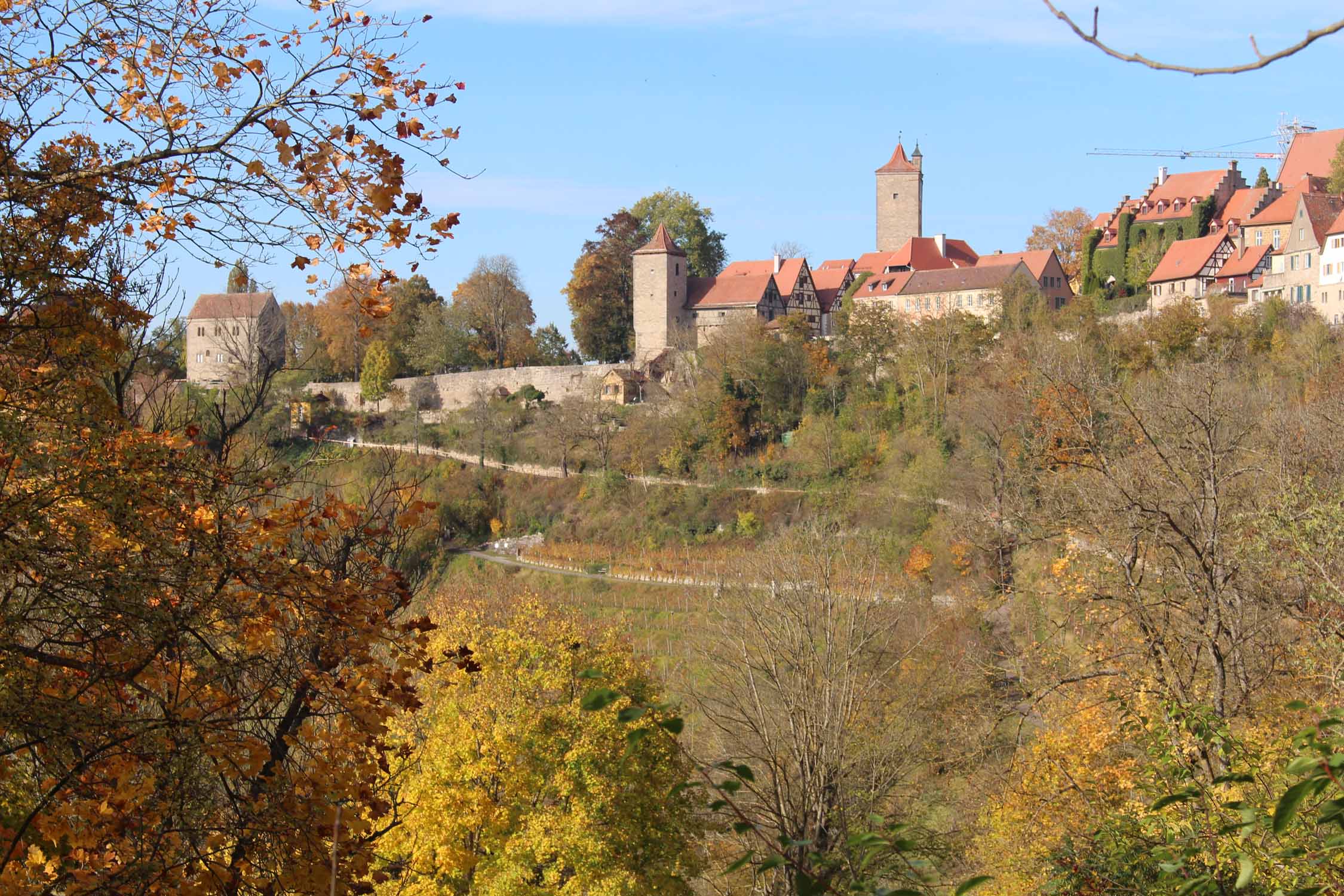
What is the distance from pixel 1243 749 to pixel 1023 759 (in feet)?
31.0

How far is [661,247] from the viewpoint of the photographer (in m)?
54.3

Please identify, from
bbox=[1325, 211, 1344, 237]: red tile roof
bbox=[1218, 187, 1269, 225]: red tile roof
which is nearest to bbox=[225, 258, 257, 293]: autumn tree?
bbox=[1325, 211, 1344, 237]: red tile roof

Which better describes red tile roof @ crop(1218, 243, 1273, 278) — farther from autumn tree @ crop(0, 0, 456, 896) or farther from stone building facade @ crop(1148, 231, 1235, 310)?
autumn tree @ crop(0, 0, 456, 896)

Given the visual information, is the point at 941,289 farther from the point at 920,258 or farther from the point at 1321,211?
the point at 1321,211

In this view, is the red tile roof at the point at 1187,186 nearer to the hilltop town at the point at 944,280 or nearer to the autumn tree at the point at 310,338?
the hilltop town at the point at 944,280

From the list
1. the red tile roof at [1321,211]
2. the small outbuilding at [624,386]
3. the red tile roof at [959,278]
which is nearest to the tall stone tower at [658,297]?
the small outbuilding at [624,386]

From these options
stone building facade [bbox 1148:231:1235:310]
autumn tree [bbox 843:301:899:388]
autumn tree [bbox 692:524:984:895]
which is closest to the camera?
autumn tree [bbox 692:524:984:895]

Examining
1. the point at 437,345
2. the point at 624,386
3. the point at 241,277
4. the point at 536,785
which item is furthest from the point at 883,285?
the point at 241,277

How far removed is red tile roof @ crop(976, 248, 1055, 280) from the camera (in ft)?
171

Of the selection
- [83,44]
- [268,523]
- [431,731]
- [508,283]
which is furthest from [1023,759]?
[508,283]

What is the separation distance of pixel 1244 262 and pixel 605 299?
83.9ft

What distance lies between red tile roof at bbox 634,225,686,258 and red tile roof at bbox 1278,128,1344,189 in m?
25.4

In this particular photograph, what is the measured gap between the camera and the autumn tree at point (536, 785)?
13.6 m

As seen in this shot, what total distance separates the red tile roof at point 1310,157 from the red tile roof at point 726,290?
72.7ft
